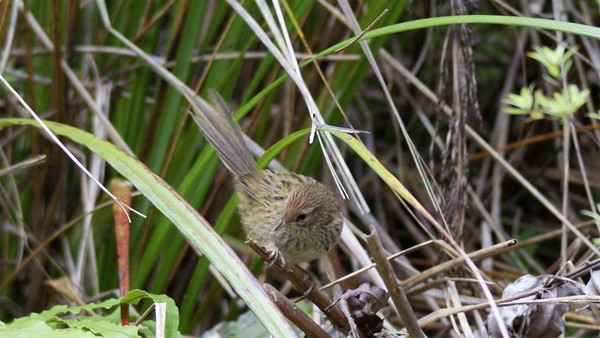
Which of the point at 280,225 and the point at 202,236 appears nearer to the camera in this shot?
the point at 202,236

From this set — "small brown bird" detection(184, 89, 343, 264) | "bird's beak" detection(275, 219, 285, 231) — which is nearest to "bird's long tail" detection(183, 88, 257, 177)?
"small brown bird" detection(184, 89, 343, 264)

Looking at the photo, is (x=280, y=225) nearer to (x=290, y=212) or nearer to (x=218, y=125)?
(x=290, y=212)

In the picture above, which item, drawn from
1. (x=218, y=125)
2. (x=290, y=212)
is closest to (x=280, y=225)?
(x=290, y=212)

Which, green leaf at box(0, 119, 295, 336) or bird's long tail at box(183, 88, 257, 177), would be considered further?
bird's long tail at box(183, 88, 257, 177)

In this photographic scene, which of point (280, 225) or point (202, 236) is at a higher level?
point (202, 236)

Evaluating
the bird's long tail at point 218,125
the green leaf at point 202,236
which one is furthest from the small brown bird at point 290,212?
the green leaf at point 202,236

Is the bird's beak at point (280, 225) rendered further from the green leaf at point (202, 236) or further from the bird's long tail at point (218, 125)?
the green leaf at point (202, 236)

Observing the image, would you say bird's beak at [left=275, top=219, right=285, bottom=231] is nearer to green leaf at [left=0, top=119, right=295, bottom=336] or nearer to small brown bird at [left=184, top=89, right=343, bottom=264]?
small brown bird at [left=184, top=89, right=343, bottom=264]

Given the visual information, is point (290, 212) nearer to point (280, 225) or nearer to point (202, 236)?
point (280, 225)
